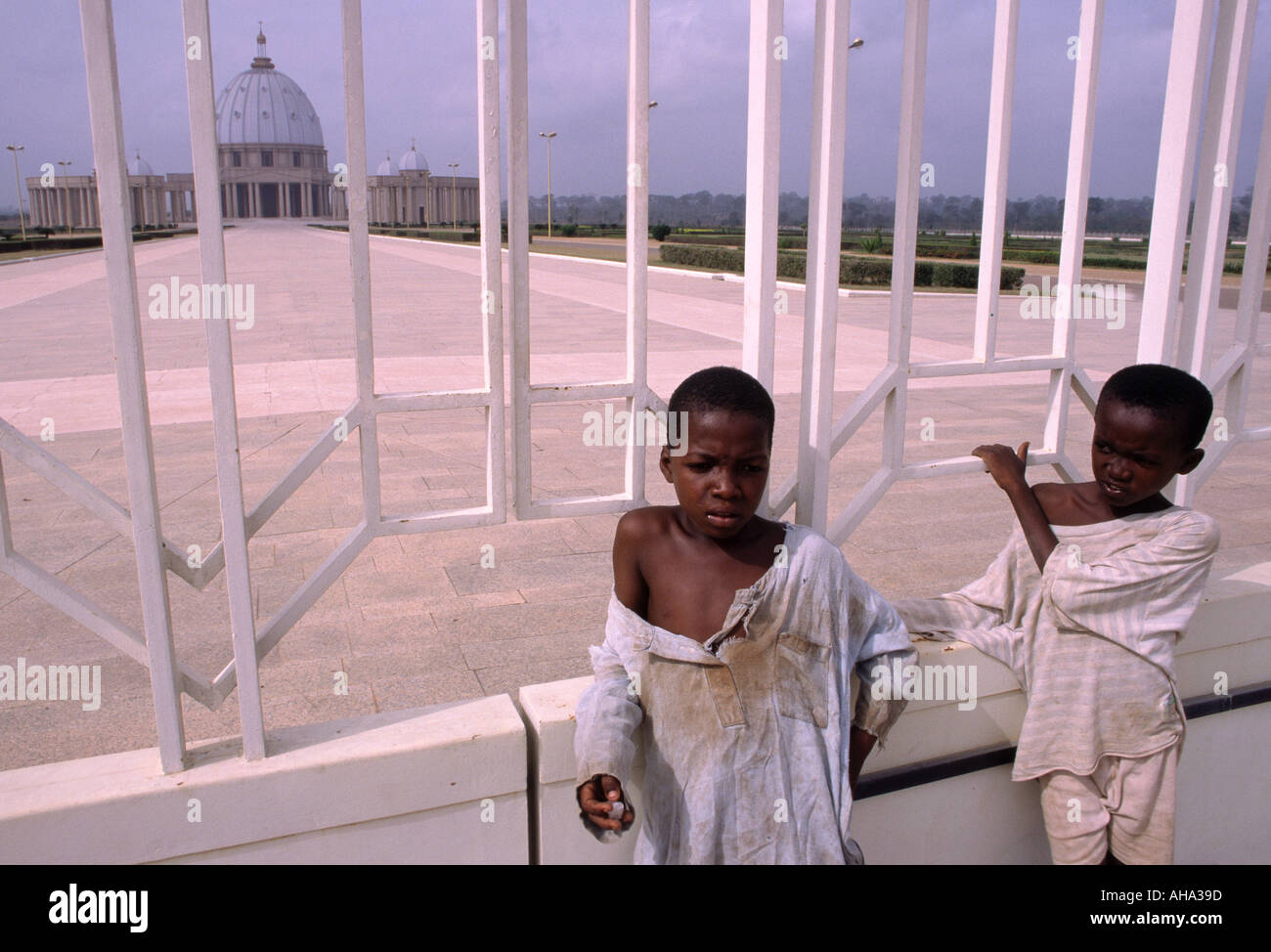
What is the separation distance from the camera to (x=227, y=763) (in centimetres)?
175

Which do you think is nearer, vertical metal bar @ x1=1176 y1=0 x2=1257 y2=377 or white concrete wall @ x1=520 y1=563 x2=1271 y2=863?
white concrete wall @ x1=520 y1=563 x2=1271 y2=863

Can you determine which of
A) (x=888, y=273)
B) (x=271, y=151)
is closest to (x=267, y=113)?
(x=271, y=151)

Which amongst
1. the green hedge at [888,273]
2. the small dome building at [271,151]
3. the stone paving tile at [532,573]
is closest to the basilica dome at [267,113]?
the small dome building at [271,151]

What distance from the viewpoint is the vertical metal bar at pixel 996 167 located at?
2250 millimetres

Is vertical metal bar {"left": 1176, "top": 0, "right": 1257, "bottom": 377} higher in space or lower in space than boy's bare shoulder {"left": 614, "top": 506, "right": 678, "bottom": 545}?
higher

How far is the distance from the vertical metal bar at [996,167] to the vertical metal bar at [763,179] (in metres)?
0.50

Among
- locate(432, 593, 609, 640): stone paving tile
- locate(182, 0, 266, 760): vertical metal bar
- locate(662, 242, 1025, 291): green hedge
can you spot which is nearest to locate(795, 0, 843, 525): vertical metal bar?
locate(182, 0, 266, 760): vertical metal bar

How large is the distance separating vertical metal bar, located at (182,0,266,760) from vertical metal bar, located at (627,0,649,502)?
2.41ft

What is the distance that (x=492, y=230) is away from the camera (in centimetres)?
192

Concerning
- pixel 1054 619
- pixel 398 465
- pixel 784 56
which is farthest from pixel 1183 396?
pixel 398 465

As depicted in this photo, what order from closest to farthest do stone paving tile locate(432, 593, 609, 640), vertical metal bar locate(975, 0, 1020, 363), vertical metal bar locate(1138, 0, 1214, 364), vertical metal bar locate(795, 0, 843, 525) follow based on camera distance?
vertical metal bar locate(795, 0, 843, 525) → vertical metal bar locate(975, 0, 1020, 363) → vertical metal bar locate(1138, 0, 1214, 364) → stone paving tile locate(432, 593, 609, 640)

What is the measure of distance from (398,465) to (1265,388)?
8.44m

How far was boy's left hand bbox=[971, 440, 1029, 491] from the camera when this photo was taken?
2.21 meters

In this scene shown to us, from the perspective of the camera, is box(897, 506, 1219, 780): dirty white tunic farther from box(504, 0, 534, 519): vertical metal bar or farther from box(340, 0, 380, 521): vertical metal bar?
box(340, 0, 380, 521): vertical metal bar
